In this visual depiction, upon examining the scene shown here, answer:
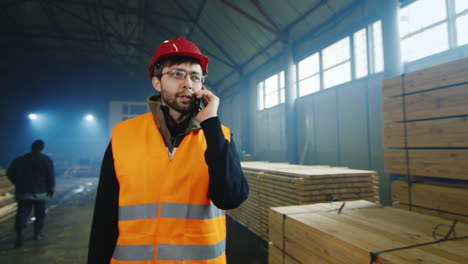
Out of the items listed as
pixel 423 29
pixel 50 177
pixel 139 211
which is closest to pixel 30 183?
pixel 50 177

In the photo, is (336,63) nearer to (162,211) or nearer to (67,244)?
(162,211)

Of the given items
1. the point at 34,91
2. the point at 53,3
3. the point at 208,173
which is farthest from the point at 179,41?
the point at 34,91

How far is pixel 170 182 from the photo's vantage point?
1440mm

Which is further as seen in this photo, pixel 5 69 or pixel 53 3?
pixel 5 69

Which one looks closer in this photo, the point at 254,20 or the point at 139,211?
the point at 139,211

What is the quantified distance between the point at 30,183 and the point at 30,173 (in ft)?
0.71

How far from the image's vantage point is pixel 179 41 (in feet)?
5.49

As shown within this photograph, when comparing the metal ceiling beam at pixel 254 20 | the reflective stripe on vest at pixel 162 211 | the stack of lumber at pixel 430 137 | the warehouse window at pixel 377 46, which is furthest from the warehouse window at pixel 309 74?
the reflective stripe on vest at pixel 162 211

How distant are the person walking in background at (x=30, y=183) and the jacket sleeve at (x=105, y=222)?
5321 millimetres

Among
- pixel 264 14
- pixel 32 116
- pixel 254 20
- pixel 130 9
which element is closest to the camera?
pixel 264 14

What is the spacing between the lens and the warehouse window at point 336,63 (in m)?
8.53

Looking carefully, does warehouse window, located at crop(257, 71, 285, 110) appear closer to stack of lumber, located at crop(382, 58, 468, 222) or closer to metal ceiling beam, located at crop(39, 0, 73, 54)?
stack of lumber, located at crop(382, 58, 468, 222)

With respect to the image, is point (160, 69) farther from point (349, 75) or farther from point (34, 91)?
point (34, 91)

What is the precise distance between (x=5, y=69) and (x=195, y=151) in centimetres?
2400
